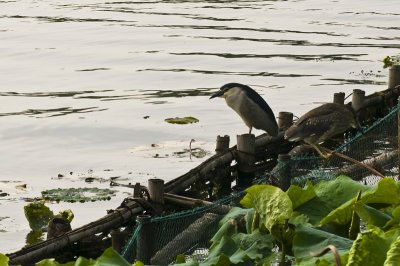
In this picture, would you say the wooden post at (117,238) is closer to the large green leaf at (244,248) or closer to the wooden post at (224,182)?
the wooden post at (224,182)

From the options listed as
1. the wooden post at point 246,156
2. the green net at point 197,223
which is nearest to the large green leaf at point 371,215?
the green net at point 197,223

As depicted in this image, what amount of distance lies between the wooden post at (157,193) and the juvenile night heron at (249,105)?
155 inches

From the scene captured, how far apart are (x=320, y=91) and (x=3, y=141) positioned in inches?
282

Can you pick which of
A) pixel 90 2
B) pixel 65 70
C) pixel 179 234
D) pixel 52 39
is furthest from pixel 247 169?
pixel 90 2

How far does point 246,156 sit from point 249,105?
2.01 m

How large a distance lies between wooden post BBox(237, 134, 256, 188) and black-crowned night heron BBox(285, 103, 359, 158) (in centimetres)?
43

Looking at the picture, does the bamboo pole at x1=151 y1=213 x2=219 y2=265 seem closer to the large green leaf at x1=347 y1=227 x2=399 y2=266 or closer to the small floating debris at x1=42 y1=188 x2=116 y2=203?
the large green leaf at x1=347 y1=227 x2=399 y2=266

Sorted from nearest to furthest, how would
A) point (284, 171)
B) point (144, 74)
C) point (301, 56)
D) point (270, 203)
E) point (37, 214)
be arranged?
point (270, 203), point (284, 171), point (37, 214), point (144, 74), point (301, 56)

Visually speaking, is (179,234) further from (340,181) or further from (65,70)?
(65,70)

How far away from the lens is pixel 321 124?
12.4m

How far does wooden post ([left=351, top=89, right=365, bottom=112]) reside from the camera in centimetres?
1476

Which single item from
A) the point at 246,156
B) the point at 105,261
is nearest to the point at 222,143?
the point at 246,156

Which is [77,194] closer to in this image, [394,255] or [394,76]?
[394,76]

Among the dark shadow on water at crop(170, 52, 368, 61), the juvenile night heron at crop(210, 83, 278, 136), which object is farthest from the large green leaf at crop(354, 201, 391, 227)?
the dark shadow on water at crop(170, 52, 368, 61)
